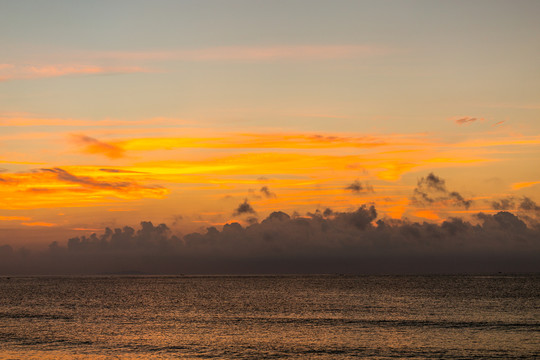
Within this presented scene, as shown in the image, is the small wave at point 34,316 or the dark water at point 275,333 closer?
the dark water at point 275,333

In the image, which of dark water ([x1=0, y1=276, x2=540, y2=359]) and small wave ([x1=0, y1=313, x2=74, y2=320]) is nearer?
dark water ([x1=0, y1=276, x2=540, y2=359])

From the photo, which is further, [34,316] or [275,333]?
[34,316]

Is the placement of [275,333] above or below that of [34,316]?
above

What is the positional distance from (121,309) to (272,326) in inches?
1839

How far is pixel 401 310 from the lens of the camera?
110 metres

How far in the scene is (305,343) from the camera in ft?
215

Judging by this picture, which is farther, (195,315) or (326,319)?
(195,315)

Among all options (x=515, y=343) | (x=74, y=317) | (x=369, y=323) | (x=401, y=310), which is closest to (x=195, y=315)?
(x=74, y=317)

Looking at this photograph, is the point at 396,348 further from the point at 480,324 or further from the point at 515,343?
the point at 480,324

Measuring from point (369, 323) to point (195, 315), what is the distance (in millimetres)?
32648

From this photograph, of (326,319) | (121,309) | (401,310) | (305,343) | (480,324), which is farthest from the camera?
(121,309)

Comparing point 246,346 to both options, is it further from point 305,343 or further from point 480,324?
point 480,324

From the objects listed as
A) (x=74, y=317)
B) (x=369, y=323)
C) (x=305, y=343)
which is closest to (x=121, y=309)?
(x=74, y=317)

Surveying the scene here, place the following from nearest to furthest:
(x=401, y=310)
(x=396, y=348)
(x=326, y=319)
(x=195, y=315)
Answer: (x=396, y=348) < (x=326, y=319) < (x=195, y=315) < (x=401, y=310)
